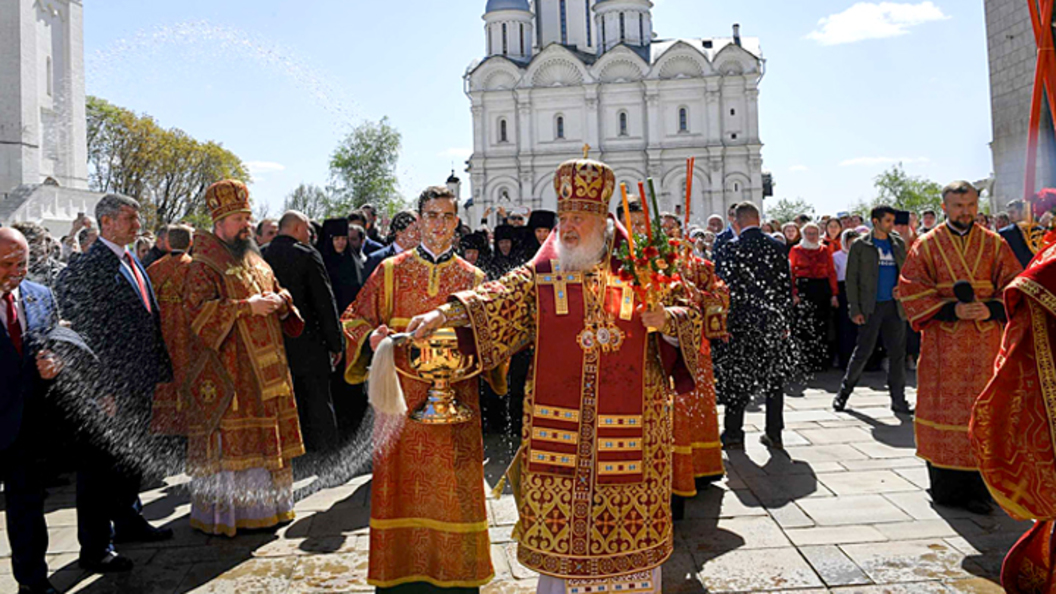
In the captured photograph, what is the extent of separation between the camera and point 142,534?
469 centimetres

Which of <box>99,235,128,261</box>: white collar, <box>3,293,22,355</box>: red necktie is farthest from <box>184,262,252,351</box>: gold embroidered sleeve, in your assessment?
<box>3,293,22,355</box>: red necktie

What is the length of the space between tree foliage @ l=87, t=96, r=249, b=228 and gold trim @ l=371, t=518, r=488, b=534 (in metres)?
17.9

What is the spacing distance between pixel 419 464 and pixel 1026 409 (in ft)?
7.96

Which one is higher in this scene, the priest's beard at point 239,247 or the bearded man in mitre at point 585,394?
the priest's beard at point 239,247

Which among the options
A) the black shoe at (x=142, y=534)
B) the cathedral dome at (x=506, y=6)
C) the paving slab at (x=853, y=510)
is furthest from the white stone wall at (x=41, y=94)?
the paving slab at (x=853, y=510)

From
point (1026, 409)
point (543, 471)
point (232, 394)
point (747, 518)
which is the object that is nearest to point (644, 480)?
point (543, 471)

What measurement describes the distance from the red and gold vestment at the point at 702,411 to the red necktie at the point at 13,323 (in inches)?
125

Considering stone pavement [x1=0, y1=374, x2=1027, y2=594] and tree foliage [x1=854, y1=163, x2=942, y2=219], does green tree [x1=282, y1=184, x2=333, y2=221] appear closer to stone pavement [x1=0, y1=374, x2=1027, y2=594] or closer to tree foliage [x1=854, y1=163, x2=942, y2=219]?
stone pavement [x1=0, y1=374, x2=1027, y2=594]

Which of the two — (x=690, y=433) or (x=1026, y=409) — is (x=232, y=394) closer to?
(x=690, y=433)

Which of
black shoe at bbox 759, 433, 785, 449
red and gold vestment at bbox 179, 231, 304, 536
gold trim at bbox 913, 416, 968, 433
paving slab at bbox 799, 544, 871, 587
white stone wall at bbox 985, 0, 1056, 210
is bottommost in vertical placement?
paving slab at bbox 799, 544, 871, 587

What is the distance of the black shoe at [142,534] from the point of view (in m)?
4.66

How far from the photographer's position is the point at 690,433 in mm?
5180

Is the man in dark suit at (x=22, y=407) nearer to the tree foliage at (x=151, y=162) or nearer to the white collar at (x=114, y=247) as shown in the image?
the white collar at (x=114, y=247)

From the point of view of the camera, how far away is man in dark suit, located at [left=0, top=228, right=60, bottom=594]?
3643 mm
